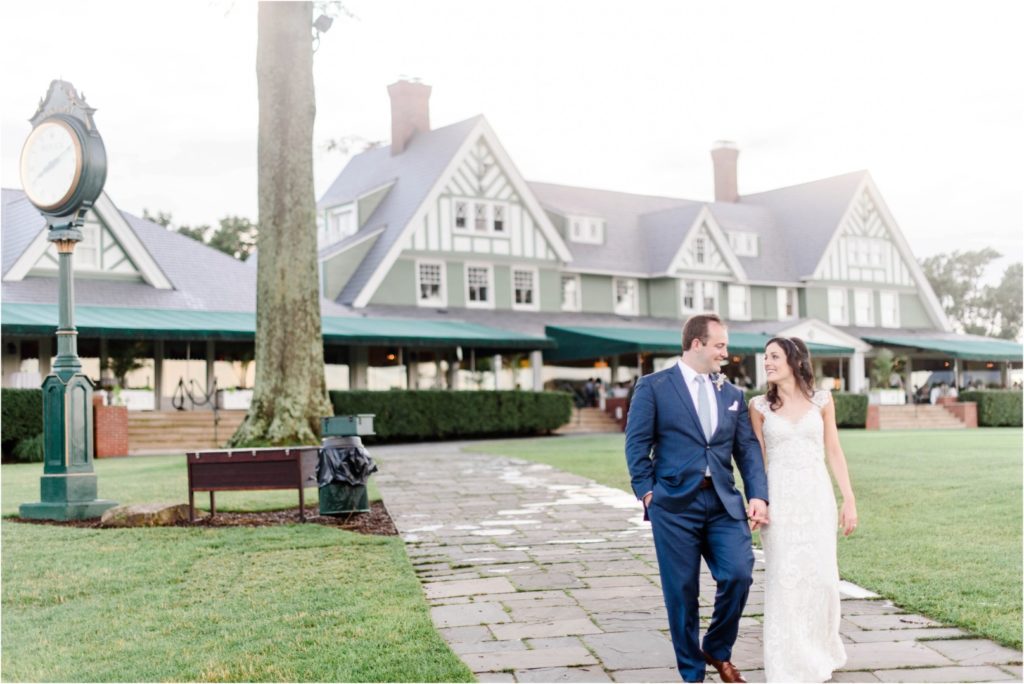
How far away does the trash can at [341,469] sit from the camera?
11133 mm

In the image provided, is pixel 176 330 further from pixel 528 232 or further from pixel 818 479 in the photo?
pixel 818 479

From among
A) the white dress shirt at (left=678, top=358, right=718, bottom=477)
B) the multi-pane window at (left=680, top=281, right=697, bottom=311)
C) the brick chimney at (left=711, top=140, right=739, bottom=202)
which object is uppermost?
the brick chimney at (left=711, top=140, right=739, bottom=202)

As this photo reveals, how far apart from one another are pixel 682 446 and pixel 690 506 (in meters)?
0.28

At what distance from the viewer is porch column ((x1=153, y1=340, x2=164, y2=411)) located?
27.9m

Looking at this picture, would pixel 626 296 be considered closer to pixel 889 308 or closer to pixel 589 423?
pixel 589 423

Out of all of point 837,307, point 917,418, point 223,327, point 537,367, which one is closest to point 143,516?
point 223,327

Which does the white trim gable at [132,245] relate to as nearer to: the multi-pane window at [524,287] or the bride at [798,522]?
the multi-pane window at [524,287]

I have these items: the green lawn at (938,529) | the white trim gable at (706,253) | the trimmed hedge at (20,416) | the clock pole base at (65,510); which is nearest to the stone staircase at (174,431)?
the trimmed hedge at (20,416)

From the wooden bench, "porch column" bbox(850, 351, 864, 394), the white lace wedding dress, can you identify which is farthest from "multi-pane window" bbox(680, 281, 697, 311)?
the white lace wedding dress

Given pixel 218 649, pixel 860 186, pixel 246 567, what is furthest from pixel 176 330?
pixel 860 186

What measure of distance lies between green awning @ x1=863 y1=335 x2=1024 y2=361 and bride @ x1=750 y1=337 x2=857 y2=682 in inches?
1484

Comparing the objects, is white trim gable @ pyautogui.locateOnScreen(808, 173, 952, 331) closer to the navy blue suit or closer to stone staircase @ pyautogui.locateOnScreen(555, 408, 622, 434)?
stone staircase @ pyautogui.locateOnScreen(555, 408, 622, 434)

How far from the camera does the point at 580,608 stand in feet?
22.5

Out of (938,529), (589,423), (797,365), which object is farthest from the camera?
(589,423)
